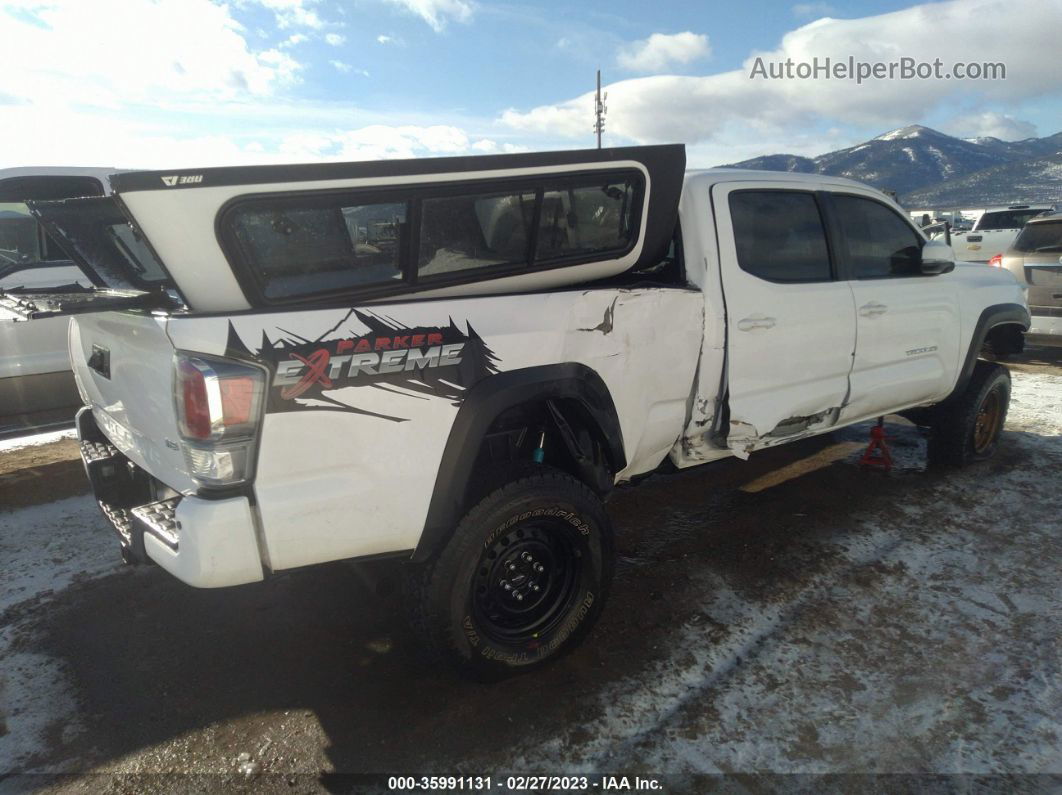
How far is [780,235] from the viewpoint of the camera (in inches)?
141

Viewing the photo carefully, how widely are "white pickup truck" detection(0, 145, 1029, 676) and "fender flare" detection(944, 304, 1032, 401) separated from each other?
1397 mm

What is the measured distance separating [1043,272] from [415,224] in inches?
326

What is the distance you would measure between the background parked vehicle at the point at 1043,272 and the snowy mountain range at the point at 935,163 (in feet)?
353

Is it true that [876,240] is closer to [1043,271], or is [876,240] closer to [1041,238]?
[1043,271]

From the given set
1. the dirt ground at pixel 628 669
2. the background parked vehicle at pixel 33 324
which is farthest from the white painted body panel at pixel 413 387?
the background parked vehicle at pixel 33 324

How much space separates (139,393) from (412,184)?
1.25 meters

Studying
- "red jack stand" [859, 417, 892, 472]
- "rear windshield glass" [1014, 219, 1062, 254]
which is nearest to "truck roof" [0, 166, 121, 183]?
"red jack stand" [859, 417, 892, 472]

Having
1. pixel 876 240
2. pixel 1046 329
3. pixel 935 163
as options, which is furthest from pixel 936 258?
pixel 935 163

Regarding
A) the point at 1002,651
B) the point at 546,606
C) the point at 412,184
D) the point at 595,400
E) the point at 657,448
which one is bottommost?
the point at 1002,651

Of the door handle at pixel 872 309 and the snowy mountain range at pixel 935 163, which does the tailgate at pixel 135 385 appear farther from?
the snowy mountain range at pixel 935 163

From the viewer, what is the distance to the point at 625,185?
9.61 feet

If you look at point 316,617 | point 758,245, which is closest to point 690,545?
point 758,245

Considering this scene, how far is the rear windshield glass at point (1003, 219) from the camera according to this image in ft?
52.9

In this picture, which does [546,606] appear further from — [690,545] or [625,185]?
[625,185]
